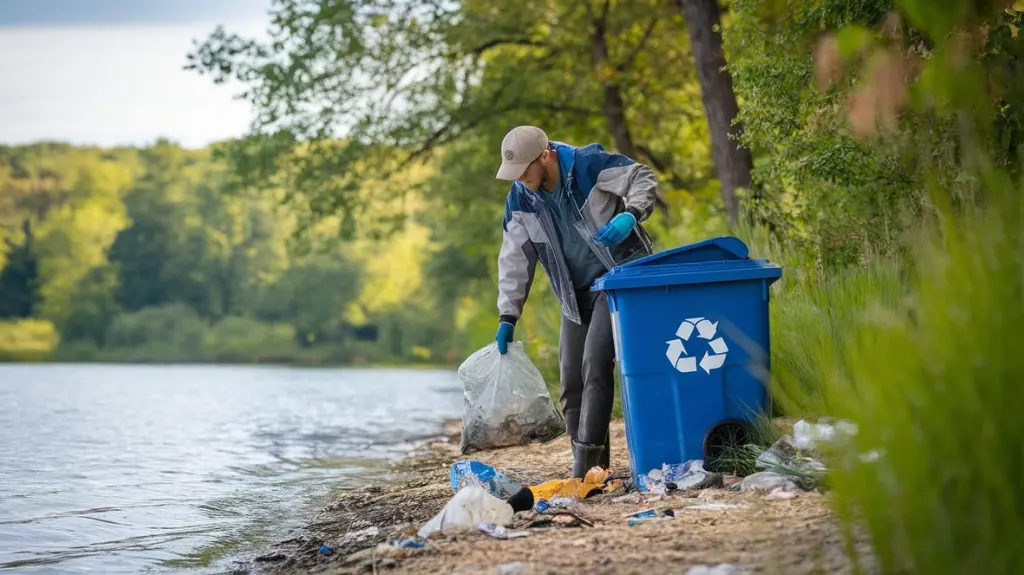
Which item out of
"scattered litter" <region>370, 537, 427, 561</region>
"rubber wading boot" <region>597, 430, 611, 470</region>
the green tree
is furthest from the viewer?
the green tree

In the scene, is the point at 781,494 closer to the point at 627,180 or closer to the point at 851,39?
the point at 627,180

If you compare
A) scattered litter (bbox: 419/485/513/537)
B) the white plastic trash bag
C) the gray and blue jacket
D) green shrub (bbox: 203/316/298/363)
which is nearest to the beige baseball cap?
the gray and blue jacket

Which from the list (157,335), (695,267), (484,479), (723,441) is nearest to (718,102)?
(695,267)

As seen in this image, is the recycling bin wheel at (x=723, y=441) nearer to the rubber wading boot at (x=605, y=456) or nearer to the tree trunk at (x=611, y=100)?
the rubber wading boot at (x=605, y=456)

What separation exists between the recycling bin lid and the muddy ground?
993 millimetres

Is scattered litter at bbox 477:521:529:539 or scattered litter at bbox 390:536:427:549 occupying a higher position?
scattered litter at bbox 477:521:529:539

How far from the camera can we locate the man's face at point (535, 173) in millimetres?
5809

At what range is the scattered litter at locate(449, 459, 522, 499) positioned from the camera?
5184mm

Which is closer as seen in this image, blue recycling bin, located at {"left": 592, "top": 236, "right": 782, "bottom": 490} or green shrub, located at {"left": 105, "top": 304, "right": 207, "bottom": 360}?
blue recycling bin, located at {"left": 592, "top": 236, "right": 782, "bottom": 490}

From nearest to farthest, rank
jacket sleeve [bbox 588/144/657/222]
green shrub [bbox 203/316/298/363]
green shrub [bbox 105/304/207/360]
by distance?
jacket sleeve [bbox 588/144/657/222]
green shrub [bbox 203/316/298/363]
green shrub [bbox 105/304/207/360]

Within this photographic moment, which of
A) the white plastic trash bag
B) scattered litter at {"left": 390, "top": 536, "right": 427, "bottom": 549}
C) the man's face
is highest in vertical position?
the man's face

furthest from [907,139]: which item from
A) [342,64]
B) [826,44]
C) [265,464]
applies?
[342,64]

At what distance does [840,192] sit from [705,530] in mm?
3894

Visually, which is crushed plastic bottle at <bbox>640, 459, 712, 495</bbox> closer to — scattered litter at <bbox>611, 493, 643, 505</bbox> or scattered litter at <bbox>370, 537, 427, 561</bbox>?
scattered litter at <bbox>611, 493, 643, 505</bbox>
